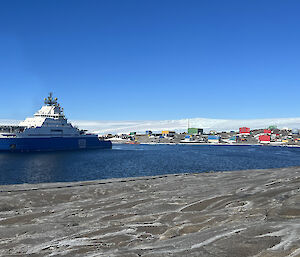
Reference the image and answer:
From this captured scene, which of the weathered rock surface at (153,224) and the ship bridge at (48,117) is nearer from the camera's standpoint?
the weathered rock surface at (153,224)

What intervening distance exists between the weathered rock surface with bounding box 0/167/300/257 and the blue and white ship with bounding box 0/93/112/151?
69.0m

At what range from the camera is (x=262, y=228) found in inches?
359

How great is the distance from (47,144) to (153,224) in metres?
83.8

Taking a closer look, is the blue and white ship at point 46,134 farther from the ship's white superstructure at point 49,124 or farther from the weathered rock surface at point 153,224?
the weathered rock surface at point 153,224

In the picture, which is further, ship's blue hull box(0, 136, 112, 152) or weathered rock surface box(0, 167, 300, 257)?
ship's blue hull box(0, 136, 112, 152)

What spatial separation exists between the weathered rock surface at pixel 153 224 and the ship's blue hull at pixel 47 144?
68.2 m

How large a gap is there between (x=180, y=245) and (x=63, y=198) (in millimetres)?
12428

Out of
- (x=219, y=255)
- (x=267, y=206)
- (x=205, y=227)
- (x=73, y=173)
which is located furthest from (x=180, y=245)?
(x=73, y=173)

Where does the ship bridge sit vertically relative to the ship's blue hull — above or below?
above

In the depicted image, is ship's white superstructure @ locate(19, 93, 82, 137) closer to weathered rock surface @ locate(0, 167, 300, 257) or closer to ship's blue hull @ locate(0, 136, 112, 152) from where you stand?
ship's blue hull @ locate(0, 136, 112, 152)

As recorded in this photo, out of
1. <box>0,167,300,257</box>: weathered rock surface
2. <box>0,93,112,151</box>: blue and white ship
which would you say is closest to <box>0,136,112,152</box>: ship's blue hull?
<box>0,93,112,151</box>: blue and white ship

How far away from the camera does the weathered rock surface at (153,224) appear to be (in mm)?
8164

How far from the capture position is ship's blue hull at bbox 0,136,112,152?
79688 millimetres

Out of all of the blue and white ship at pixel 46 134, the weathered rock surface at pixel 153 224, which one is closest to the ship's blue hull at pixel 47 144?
the blue and white ship at pixel 46 134
